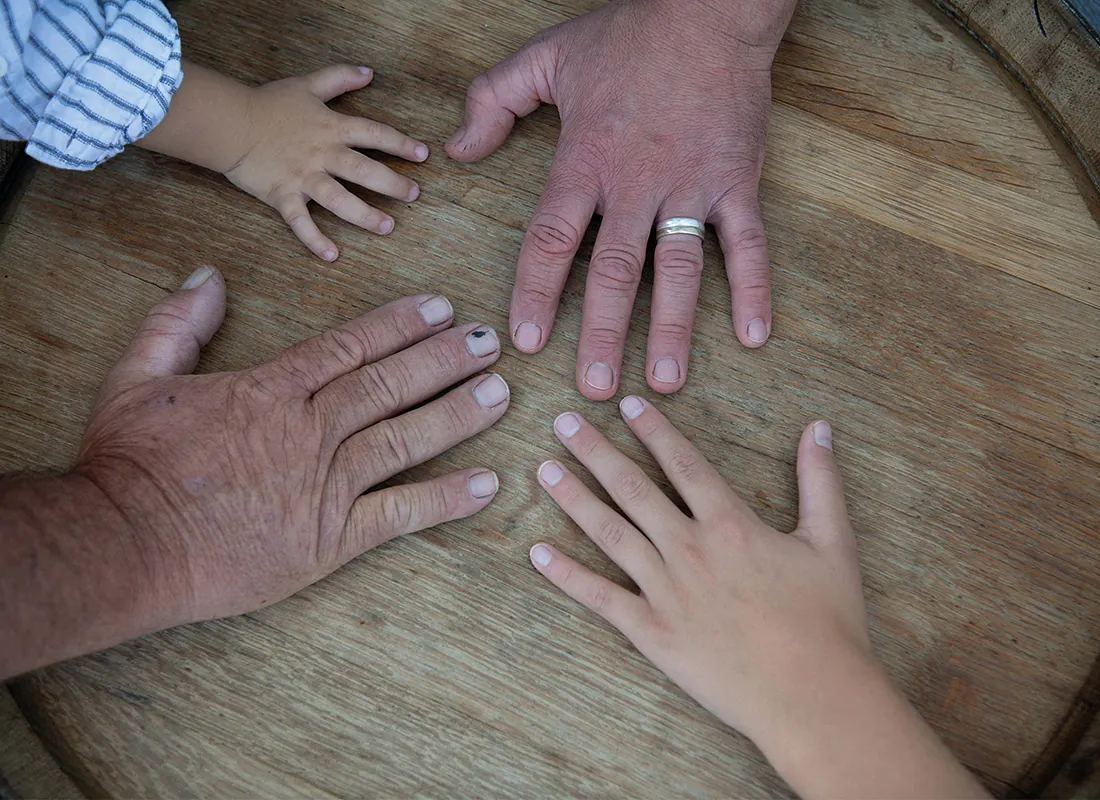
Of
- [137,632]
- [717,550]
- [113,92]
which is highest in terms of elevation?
[113,92]

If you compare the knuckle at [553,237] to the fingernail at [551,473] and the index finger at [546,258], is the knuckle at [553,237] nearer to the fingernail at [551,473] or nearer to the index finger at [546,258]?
the index finger at [546,258]

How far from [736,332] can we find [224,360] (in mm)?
573

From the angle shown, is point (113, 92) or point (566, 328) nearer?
point (113, 92)

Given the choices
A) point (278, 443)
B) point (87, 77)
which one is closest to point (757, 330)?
point (278, 443)

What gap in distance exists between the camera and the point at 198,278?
34.3 inches

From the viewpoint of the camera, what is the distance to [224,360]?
871 mm

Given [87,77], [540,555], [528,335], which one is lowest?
[540,555]

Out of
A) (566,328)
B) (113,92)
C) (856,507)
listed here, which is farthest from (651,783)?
(113,92)

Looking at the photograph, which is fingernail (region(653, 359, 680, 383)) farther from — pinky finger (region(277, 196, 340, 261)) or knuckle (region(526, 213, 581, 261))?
pinky finger (region(277, 196, 340, 261))

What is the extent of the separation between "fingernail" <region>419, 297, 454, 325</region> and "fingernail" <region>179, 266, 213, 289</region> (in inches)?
9.4

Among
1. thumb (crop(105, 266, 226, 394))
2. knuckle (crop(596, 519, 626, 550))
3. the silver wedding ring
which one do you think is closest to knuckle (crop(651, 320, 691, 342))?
the silver wedding ring

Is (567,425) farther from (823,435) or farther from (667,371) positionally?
(823,435)

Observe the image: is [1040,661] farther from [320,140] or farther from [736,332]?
[320,140]

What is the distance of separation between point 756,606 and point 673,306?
33 centimetres
